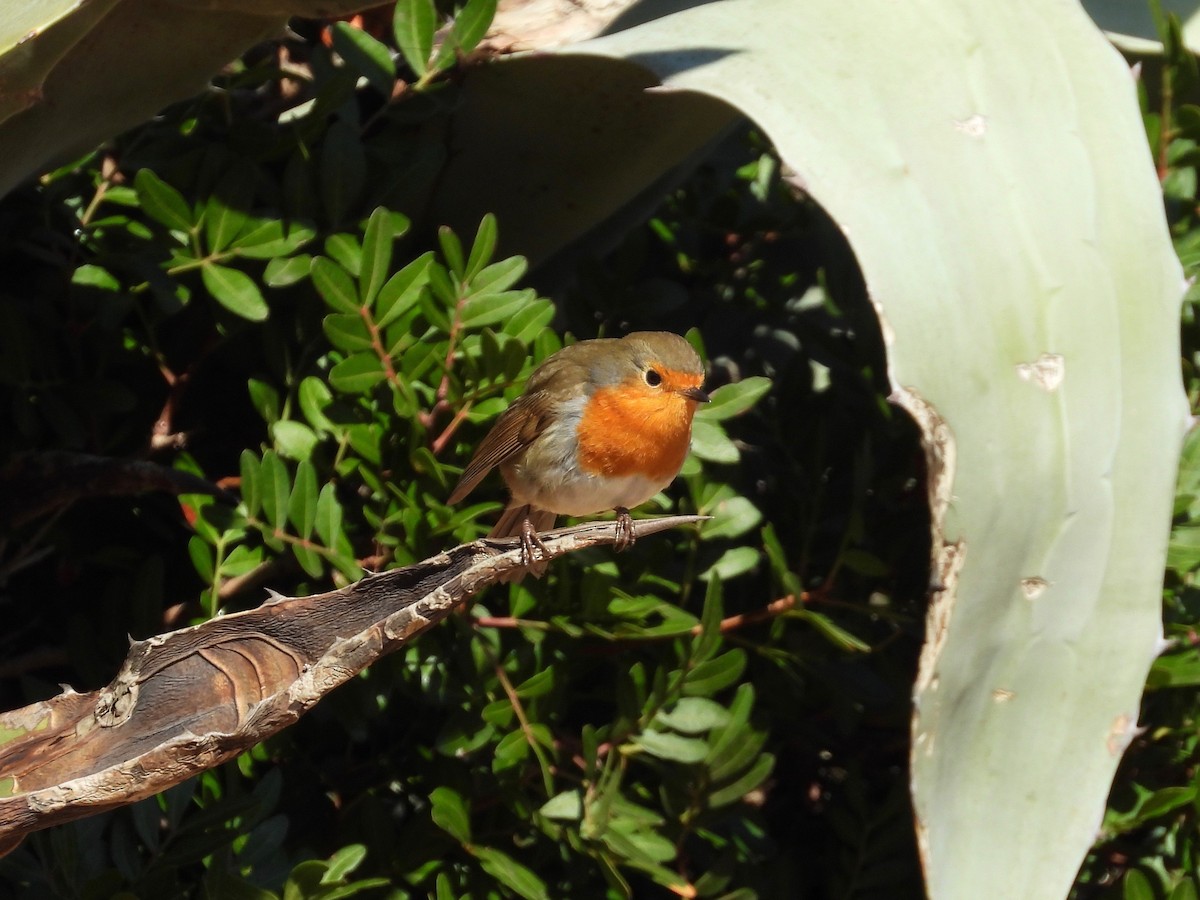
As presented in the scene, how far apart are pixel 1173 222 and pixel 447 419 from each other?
1337mm

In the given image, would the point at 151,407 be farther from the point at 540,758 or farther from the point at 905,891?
the point at 905,891

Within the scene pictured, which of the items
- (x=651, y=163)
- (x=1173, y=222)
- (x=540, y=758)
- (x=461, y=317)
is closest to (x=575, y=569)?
(x=540, y=758)

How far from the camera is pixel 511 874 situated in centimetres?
187

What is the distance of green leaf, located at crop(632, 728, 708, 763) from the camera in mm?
1926

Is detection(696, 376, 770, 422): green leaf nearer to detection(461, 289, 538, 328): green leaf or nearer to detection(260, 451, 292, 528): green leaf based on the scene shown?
detection(461, 289, 538, 328): green leaf

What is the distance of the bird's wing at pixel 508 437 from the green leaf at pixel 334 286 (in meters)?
0.29

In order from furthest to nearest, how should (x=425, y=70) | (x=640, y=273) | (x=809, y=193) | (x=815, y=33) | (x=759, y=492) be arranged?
(x=640, y=273) → (x=759, y=492) → (x=425, y=70) → (x=815, y=33) → (x=809, y=193)

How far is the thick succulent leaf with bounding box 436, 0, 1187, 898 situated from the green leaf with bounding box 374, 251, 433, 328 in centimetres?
46

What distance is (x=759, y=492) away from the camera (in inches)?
92.5

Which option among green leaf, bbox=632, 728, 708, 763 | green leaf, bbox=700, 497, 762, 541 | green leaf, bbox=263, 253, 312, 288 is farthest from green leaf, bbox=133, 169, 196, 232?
green leaf, bbox=632, 728, 708, 763

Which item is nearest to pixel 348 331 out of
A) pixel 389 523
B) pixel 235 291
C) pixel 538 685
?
pixel 235 291

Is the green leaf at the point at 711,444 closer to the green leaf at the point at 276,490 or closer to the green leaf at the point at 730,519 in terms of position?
the green leaf at the point at 730,519

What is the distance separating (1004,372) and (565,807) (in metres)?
0.92

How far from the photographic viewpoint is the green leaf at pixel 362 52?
198 centimetres
